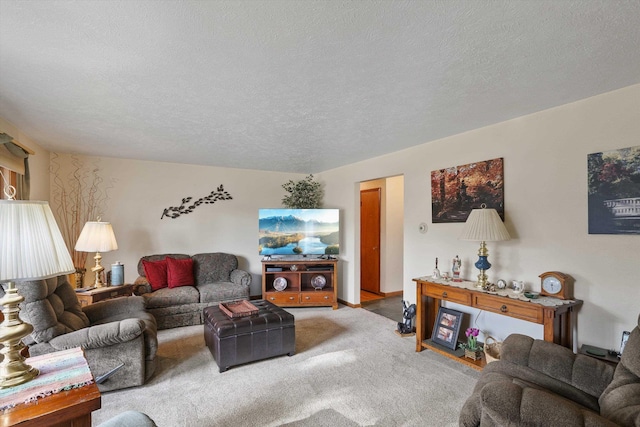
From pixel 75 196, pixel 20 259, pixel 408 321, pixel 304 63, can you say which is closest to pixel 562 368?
pixel 408 321

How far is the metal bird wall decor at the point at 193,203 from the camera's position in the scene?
485cm

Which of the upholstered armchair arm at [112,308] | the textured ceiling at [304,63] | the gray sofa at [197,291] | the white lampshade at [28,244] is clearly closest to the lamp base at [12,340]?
the white lampshade at [28,244]

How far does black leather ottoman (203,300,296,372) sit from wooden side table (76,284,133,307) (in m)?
1.13

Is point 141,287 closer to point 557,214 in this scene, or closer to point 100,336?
→ point 100,336

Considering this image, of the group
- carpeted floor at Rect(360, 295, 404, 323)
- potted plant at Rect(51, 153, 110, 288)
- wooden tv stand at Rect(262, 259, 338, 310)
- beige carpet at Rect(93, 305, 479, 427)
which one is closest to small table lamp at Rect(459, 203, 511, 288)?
A: beige carpet at Rect(93, 305, 479, 427)

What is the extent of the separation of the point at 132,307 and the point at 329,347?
6.92 ft

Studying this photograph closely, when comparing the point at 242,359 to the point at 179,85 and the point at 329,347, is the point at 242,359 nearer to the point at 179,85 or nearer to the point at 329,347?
the point at 329,347

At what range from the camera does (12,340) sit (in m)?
1.28

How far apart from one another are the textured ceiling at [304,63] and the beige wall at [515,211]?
25 centimetres

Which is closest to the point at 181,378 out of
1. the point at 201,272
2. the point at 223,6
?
the point at 201,272

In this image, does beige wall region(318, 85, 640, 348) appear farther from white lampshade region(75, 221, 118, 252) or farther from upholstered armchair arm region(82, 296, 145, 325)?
white lampshade region(75, 221, 118, 252)

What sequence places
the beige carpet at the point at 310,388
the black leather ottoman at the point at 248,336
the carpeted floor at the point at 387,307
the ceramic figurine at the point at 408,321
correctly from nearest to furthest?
the beige carpet at the point at 310,388
the black leather ottoman at the point at 248,336
the ceramic figurine at the point at 408,321
the carpeted floor at the point at 387,307

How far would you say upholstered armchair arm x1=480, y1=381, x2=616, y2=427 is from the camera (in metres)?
1.17

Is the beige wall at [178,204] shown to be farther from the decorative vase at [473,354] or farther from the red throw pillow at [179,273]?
the decorative vase at [473,354]
